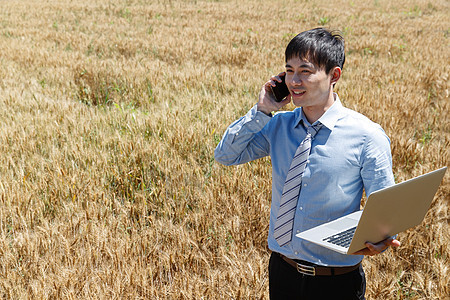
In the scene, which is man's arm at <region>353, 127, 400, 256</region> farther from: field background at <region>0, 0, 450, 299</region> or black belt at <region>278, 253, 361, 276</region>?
field background at <region>0, 0, 450, 299</region>

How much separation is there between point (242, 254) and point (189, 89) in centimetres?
401

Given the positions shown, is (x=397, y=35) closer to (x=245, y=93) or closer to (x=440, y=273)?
(x=245, y=93)

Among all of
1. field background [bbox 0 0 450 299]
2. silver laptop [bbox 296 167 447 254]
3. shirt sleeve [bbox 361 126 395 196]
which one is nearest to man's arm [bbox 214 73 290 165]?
shirt sleeve [bbox 361 126 395 196]

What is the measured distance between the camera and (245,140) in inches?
69.4

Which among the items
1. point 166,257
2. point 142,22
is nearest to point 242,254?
point 166,257

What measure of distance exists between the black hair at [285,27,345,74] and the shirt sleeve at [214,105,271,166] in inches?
11.1

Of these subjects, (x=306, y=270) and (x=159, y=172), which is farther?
(x=159, y=172)

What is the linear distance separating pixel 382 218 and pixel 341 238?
0.64 ft

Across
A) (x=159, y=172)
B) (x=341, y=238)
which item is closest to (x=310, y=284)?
(x=341, y=238)

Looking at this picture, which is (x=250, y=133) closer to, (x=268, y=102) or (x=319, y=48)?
(x=268, y=102)

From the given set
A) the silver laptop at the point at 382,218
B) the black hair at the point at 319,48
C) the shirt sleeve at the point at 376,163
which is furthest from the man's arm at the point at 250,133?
the silver laptop at the point at 382,218

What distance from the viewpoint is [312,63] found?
161cm

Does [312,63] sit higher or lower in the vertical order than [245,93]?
higher

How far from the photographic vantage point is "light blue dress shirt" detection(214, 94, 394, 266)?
Answer: 1565 mm
